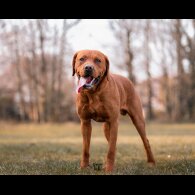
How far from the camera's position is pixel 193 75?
1344 inches

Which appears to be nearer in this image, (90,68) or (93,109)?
(90,68)

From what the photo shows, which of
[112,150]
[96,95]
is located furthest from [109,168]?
[96,95]

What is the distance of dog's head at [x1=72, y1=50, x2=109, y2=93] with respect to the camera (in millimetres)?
6593

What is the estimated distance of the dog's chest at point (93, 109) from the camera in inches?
274

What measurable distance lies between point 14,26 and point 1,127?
631 centimetres

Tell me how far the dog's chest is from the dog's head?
29 centimetres

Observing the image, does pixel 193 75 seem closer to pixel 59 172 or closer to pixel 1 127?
pixel 1 127

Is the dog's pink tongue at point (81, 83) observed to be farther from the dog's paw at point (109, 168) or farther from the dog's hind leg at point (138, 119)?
the dog's hind leg at point (138, 119)

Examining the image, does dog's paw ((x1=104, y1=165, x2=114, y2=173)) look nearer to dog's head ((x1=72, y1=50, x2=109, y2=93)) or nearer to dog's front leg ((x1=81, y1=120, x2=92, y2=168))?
dog's front leg ((x1=81, y1=120, x2=92, y2=168))

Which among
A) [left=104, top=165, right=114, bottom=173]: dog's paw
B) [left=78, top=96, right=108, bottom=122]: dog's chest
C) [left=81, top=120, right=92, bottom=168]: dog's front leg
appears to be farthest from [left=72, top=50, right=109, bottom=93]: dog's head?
[left=104, top=165, right=114, bottom=173]: dog's paw

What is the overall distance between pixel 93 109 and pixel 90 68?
2.48 ft

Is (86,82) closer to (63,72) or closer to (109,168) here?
(109,168)

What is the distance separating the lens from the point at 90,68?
6539 mm
